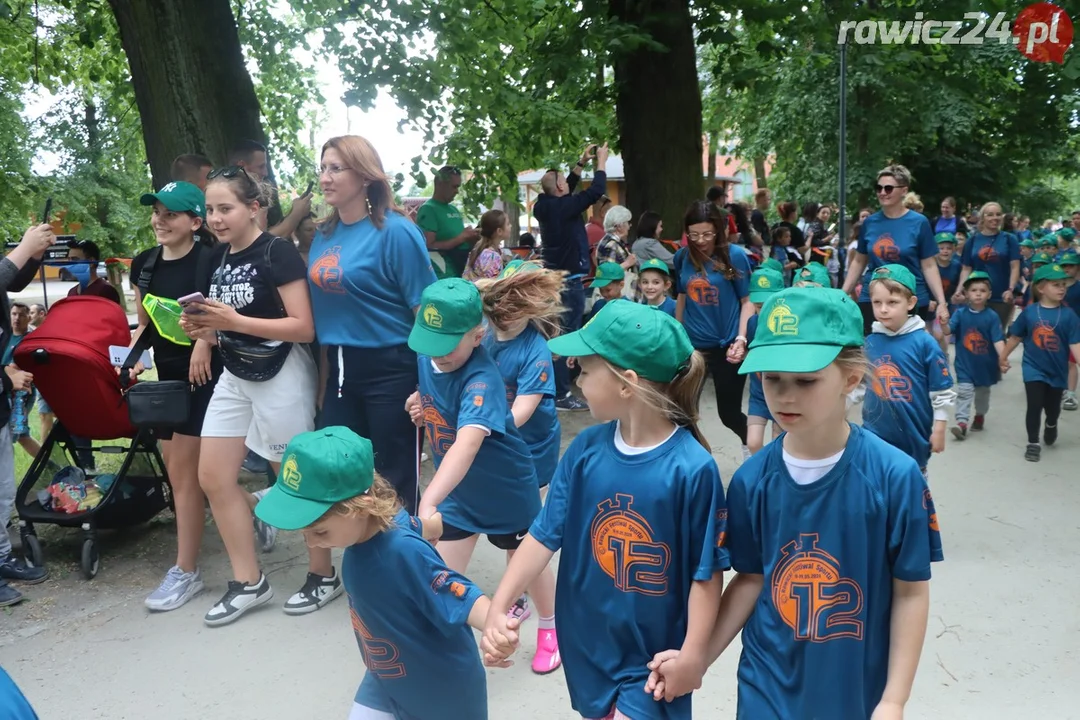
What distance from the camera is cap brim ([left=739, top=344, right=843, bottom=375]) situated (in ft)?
6.85

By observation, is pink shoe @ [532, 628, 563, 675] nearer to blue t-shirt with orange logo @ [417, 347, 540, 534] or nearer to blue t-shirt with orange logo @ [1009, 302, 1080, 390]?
blue t-shirt with orange logo @ [417, 347, 540, 534]

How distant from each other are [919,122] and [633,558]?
19688 mm

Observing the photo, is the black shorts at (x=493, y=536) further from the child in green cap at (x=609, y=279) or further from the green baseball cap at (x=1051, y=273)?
the green baseball cap at (x=1051, y=273)

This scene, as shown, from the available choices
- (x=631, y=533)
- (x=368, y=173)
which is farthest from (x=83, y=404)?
(x=631, y=533)

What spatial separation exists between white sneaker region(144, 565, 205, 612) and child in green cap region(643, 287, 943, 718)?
11.7ft

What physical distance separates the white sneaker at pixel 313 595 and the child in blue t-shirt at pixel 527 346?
1.28m

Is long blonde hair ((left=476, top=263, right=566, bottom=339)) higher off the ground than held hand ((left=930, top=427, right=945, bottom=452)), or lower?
higher

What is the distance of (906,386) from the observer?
4.75m

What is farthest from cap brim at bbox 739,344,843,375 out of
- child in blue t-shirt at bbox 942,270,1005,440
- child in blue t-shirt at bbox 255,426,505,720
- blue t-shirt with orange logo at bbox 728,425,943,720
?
child in blue t-shirt at bbox 942,270,1005,440

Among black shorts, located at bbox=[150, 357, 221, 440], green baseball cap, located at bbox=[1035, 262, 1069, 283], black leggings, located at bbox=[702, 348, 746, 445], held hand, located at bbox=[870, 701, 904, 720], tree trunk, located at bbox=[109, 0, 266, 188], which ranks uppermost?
tree trunk, located at bbox=[109, 0, 266, 188]

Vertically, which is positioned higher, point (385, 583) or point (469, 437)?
point (469, 437)

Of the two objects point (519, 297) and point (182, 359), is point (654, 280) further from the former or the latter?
point (182, 359)

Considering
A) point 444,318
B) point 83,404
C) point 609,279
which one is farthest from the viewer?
point 609,279

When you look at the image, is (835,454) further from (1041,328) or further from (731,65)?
(731,65)
